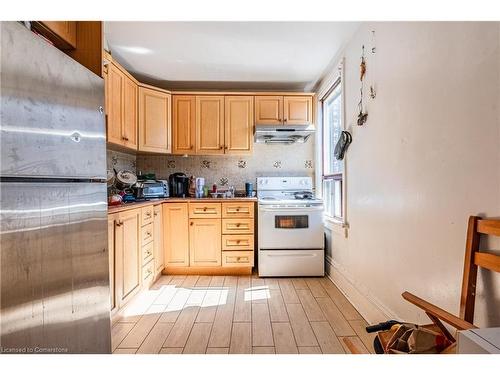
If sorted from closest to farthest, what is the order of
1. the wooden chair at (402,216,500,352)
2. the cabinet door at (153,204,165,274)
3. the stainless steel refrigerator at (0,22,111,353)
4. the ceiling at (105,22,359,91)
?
the stainless steel refrigerator at (0,22,111,353) → the wooden chair at (402,216,500,352) → the ceiling at (105,22,359,91) → the cabinet door at (153,204,165,274)

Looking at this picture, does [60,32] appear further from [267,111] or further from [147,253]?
[267,111]

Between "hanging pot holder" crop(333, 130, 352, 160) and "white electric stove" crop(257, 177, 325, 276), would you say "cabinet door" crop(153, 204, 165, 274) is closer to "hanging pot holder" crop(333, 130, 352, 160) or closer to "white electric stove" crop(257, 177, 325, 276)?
"white electric stove" crop(257, 177, 325, 276)

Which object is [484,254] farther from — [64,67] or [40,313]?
[64,67]

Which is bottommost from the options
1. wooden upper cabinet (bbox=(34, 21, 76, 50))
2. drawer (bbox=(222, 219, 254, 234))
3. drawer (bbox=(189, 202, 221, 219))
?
drawer (bbox=(222, 219, 254, 234))

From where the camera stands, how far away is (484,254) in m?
1.01

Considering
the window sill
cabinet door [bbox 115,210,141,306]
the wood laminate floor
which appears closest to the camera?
the wood laminate floor

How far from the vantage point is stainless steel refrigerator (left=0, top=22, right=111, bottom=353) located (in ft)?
2.48

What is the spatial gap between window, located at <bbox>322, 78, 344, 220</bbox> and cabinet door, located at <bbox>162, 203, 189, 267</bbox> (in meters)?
1.68

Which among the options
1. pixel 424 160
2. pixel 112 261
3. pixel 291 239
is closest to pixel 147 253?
pixel 112 261

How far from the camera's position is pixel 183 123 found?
3.42 meters

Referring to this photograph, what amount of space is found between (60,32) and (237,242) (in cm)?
244

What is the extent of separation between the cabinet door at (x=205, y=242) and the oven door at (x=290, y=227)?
50 cm

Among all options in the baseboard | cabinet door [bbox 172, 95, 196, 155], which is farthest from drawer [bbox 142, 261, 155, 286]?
the baseboard

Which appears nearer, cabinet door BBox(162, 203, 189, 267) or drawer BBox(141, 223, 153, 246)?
drawer BBox(141, 223, 153, 246)
